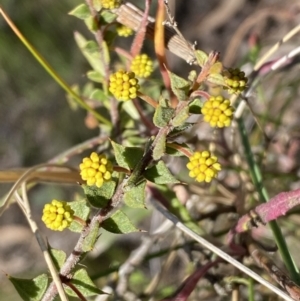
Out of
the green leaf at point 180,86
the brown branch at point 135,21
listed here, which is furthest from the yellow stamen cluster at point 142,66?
the green leaf at point 180,86

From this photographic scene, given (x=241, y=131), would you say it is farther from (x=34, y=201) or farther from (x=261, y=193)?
(x=34, y=201)

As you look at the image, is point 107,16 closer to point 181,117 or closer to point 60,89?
point 181,117

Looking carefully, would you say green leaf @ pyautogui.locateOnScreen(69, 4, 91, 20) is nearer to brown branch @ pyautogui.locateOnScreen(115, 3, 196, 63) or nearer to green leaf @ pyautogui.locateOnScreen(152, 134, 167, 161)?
brown branch @ pyautogui.locateOnScreen(115, 3, 196, 63)

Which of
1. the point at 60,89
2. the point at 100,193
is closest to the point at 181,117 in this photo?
the point at 100,193

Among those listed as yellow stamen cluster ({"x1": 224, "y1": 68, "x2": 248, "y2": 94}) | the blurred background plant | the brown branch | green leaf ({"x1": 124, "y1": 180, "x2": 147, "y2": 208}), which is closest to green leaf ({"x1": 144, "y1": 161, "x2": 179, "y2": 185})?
green leaf ({"x1": 124, "y1": 180, "x2": 147, "y2": 208})

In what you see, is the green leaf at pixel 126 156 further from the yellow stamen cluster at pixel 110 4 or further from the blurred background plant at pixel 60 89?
the blurred background plant at pixel 60 89
